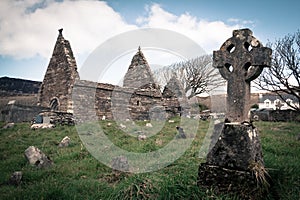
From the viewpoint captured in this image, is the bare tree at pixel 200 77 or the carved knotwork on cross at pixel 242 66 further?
the bare tree at pixel 200 77

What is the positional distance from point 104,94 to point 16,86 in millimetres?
15585

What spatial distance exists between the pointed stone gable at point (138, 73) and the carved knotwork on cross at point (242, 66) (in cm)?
1500

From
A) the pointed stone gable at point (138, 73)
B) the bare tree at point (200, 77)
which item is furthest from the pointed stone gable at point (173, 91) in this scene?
the bare tree at point (200, 77)

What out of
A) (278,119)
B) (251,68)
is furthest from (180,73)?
A: (251,68)

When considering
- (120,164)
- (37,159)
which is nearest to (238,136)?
(120,164)

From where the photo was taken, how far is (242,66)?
3824mm

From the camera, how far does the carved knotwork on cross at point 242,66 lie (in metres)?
3.69

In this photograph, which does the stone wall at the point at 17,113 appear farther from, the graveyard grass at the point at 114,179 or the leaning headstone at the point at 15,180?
the leaning headstone at the point at 15,180

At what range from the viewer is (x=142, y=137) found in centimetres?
816

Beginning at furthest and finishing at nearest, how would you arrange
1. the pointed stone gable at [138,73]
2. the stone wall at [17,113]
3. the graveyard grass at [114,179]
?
the pointed stone gable at [138,73] < the stone wall at [17,113] < the graveyard grass at [114,179]

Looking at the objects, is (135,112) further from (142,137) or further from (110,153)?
(110,153)

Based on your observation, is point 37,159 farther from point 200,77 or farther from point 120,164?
point 200,77

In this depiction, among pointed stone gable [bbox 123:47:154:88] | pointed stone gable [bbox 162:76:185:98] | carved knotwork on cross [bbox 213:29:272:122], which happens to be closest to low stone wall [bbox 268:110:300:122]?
pointed stone gable [bbox 162:76:185:98]

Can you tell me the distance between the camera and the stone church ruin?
49.5ft
